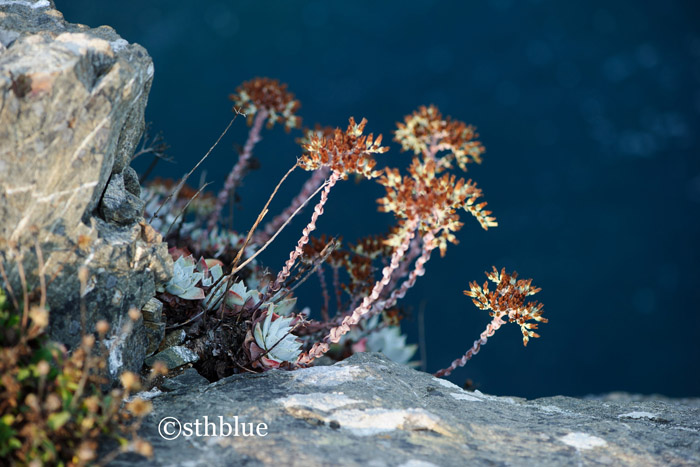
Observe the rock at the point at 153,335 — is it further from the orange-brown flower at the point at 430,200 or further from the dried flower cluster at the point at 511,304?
→ the dried flower cluster at the point at 511,304

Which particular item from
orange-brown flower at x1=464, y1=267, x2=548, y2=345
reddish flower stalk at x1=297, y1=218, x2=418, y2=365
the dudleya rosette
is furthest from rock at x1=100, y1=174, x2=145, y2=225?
orange-brown flower at x1=464, y1=267, x2=548, y2=345

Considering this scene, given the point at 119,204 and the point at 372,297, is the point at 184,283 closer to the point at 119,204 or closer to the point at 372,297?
the point at 119,204

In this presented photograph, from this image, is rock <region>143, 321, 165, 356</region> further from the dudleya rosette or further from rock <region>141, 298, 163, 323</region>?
the dudleya rosette

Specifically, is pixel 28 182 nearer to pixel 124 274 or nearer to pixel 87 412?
pixel 124 274

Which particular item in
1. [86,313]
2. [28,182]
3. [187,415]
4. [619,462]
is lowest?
[187,415]

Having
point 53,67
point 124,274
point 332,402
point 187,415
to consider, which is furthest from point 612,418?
point 53,67

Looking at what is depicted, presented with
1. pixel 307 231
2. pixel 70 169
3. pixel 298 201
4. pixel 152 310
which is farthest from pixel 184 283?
pixel 298 201
